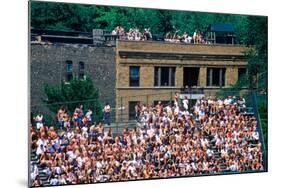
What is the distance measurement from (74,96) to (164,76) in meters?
1.58

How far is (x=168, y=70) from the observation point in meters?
10.5

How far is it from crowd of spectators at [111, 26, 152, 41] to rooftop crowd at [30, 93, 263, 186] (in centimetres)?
107

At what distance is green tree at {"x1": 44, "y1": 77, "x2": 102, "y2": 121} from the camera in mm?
9641

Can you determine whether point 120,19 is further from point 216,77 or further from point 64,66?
point 216,77

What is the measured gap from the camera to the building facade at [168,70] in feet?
33.5

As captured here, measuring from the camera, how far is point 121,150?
1018 cm

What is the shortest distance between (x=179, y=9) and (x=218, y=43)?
0.93m

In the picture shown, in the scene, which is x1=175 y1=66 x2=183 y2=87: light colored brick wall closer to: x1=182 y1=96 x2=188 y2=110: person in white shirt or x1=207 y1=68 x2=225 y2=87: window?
x1=182 y1=96 x2=188 y2=110: person in white shirt

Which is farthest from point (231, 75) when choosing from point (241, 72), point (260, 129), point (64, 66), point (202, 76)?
point (64, 66)

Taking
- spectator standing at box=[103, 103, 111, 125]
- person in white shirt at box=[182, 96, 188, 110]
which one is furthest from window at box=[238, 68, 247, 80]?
spectator standing at box=[103, 103, 111, 125]

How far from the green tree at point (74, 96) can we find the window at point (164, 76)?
42.1 inches

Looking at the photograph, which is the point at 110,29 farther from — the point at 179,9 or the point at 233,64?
the point at 233,64

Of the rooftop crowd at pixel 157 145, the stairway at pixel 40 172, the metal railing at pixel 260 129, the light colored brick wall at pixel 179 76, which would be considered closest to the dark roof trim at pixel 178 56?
the light colored brick wall at pixel 179 76

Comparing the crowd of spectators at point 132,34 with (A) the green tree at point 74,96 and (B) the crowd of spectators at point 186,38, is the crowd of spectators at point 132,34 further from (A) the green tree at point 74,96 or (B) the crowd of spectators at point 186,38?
(A) the green tree at point 74,96
